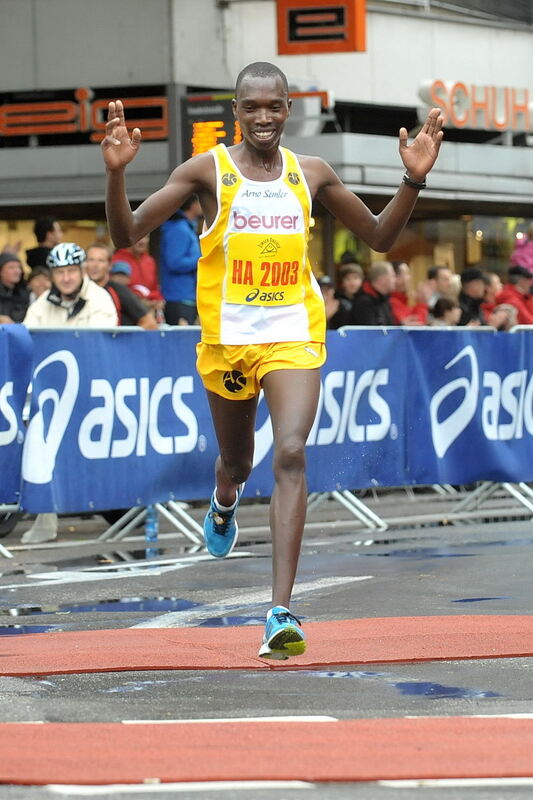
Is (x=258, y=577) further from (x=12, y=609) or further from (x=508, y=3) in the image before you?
(x=508, y=3)

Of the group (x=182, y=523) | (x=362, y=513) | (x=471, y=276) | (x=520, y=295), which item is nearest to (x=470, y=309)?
(x=471, y=276)

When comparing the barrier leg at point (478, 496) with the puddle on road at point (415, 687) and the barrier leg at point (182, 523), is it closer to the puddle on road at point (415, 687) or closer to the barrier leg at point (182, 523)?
the barrier leg at point (182, 523)

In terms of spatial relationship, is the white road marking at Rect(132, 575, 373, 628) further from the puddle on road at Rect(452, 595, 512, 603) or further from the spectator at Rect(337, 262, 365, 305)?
the spectator at Rect(337, 262, 365, 305)

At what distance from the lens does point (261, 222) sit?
7.28 m

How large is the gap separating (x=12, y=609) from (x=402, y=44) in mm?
17379

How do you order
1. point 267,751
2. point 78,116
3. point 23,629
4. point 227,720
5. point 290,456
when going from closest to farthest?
point 267,751, point 227,720, point 290,456, point 23,629, point 78,116

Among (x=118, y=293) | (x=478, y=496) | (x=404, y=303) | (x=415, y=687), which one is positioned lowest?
(x=478, y=496)

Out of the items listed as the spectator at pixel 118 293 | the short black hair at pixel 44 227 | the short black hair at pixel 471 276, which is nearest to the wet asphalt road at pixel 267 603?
the spectator at pixel 118 293

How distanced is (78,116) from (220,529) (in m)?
14.8

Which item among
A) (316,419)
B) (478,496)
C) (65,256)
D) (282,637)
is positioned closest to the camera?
(282,637)

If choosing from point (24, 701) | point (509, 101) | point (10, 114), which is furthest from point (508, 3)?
point (24, 701)

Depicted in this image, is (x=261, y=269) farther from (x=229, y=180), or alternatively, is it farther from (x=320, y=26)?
(x=320, y=26)

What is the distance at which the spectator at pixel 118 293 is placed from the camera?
47.4ft

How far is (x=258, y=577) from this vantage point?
33.0 ft
